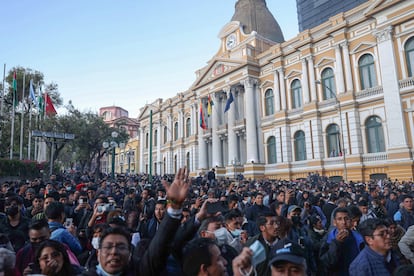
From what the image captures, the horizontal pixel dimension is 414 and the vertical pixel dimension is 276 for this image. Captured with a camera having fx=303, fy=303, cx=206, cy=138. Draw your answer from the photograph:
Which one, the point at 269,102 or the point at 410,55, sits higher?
the point at 410,55

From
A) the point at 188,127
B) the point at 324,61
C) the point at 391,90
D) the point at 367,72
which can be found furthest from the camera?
the point at 188,127

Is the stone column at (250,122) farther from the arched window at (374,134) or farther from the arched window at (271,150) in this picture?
the arched window at (374,134)

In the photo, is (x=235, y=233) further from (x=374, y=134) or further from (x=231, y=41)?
(x=231, y=41)

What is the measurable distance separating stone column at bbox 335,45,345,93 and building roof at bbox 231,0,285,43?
12.4 m

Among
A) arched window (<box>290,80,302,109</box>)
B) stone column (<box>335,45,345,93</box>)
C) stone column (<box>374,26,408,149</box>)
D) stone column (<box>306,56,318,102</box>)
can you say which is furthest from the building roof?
stone column (<box>374,26,408,149</box>)

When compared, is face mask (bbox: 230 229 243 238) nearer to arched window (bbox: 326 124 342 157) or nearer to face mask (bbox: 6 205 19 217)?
face mask (bbox: 6 205 19 217)

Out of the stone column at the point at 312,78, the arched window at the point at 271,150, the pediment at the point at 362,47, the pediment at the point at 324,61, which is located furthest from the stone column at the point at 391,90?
the arched window at the point at 271,150

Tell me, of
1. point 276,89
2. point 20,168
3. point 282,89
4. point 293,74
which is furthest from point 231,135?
point 20,168

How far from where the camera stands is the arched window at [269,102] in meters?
30.2

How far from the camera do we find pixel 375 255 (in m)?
2.98

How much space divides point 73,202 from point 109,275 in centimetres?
609

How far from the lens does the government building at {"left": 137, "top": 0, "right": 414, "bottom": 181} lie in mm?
20594

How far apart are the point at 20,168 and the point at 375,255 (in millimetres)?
22032

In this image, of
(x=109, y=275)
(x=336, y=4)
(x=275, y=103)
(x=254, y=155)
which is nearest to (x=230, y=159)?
(x=254, y=155)
